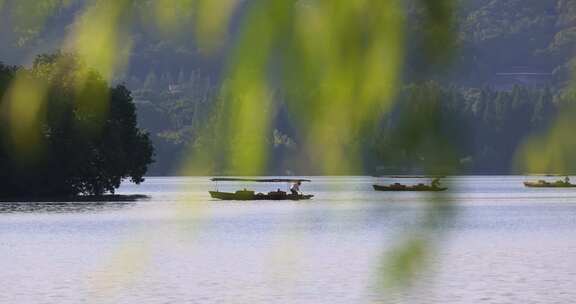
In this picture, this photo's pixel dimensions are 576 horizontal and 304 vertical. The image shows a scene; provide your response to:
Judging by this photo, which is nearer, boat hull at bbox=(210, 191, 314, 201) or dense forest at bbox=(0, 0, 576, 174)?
dense forest at bbox=(0, 0, 576, 174)

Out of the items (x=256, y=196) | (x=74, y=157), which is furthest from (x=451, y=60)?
(x=256, y=196)

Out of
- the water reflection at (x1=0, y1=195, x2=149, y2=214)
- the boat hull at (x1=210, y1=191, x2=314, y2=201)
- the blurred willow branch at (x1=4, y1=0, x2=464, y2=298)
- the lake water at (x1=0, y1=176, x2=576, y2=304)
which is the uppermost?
the boat hull at (x1=210, y1=191, x2=314, y2=201)

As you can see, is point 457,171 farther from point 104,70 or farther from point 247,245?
point 247,245

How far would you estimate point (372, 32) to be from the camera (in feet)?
13.0

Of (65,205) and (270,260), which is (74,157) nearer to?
(65,205)

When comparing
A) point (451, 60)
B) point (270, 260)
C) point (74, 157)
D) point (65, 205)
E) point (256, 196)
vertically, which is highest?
point (74, 157)

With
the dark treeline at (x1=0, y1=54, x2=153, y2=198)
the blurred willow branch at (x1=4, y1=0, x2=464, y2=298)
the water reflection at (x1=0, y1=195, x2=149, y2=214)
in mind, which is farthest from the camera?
the water reflection at (x1=0, y1=195, x2=149, y2=214)

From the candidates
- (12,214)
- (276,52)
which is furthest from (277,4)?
(12,214)

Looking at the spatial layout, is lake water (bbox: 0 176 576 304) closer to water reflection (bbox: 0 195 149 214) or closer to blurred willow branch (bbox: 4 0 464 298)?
blurred willow branch (bbox: 4 0 464 298)

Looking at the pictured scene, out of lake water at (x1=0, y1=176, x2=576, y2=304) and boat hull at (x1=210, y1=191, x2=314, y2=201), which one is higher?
boat hull at (x1=210, y1=191, x2=314, y2=201)

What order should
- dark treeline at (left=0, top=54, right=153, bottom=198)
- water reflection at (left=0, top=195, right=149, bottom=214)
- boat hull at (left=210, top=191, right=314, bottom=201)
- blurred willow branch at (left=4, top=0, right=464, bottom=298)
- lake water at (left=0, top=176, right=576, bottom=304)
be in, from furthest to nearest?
boat hull at (left=210, top=191, right=314, bottom=201), water reflection at (left=0, top=195, right=149, bottom=214), dark treeline at (left=0, top=54, right=153, bottom=198), lake water at (left=0, top=176, right=576, bottom=304), blurred willow branch at (left=4, top=0, right=464, bottom=298)

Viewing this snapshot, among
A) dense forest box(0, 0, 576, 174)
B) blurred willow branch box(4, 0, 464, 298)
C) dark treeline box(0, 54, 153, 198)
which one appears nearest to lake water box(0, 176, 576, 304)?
dense forest box(0, 0, 576, 174)

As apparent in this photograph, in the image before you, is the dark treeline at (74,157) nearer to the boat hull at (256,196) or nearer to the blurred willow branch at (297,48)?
the boat hull at (256,196)

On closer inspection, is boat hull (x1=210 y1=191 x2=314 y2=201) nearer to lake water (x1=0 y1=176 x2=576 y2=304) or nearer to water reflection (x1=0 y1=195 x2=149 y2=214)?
water reflection (x1=0 y1=195 x2=149 y2=214)
